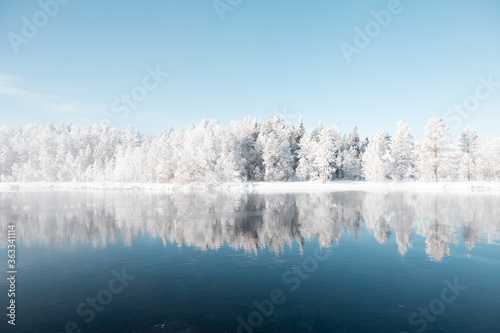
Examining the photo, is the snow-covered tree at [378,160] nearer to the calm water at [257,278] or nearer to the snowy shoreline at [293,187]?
the snowy shoreline at [293,187]

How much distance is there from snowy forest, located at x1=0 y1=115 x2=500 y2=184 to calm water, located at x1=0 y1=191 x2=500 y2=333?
54.0 meters

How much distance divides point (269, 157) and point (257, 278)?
2918 inches

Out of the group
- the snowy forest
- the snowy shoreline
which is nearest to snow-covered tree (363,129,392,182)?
the snowy forest

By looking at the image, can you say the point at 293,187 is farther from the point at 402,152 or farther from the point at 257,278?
the point at 257,278

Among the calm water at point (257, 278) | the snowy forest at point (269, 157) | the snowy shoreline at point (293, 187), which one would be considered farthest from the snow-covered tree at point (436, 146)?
the calm water at point (257, 278)

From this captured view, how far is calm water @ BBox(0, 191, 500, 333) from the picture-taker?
27.8ft

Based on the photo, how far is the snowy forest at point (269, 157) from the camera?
73312 mm

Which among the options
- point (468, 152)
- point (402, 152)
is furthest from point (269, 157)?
point (468, 152)

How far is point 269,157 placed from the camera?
85.3m

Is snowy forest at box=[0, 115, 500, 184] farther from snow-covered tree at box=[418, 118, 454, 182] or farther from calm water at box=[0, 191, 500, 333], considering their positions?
calm water at box=[0, 191, 500, 333]

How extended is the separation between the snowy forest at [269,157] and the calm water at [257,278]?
53992 mm

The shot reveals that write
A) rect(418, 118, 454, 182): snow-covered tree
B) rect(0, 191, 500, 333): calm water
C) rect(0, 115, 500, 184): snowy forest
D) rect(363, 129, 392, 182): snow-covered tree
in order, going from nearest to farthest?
rect(0, 191, 500, 333): calm water, rect(418, 118, 454, 182): snow-covered tree, rect(0, 115, 500, 184): snowy forest, rect(363, 129, 392, 182): snow-covered tree

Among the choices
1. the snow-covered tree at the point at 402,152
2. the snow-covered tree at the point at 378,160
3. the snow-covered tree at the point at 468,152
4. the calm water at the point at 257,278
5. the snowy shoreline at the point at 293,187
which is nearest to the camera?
the calm water at the point at 257,278

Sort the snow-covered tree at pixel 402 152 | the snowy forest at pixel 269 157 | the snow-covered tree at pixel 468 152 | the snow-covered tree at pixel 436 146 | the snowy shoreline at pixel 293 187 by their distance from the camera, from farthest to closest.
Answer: the snow-covered tree at pixel 468 152, the snow-covered tree at pixel 402 152, the snowy forest at pixel 269 157, the snow-covered tree at pixel 436 146, the snowy shoreline at pixel 293 187
